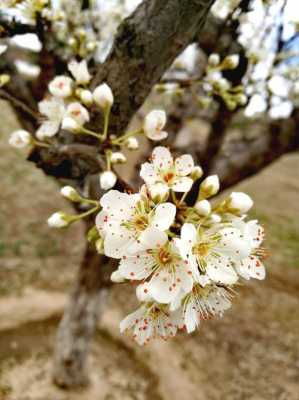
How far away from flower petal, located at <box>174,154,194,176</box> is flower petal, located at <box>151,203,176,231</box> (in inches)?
8.2

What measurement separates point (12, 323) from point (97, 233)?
10.5ft

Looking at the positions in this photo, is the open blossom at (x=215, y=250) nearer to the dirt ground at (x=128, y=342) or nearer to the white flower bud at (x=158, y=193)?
the white flower bud at (x=158, y=193)

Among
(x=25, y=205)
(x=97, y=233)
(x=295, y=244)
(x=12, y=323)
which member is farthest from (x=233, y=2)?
(x=295, y=244)

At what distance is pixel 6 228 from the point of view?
548cm

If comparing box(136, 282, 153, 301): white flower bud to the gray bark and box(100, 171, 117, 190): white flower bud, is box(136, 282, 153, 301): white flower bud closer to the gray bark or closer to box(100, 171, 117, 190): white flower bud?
box(100, 171, 117, 190): white flower bud

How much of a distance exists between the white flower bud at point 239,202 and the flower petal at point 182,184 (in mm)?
95

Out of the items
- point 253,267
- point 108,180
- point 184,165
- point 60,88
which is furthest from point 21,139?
point 253,267

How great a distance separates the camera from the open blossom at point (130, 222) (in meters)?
0.82

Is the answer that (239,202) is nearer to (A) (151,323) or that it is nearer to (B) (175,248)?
(B) (175,248)


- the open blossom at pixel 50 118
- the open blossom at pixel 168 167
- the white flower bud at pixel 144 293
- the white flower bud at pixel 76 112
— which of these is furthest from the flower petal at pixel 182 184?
the open blossom at pixel 50 118

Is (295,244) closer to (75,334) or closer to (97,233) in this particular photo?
(75,334)

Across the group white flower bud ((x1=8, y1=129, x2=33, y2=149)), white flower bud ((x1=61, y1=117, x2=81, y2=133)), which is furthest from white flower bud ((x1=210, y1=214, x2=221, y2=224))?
white flower bud ((x1=8, y1=129, x2=33, y2=149))

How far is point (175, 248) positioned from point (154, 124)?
0.42 m

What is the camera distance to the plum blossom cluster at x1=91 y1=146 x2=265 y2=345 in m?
0.83
